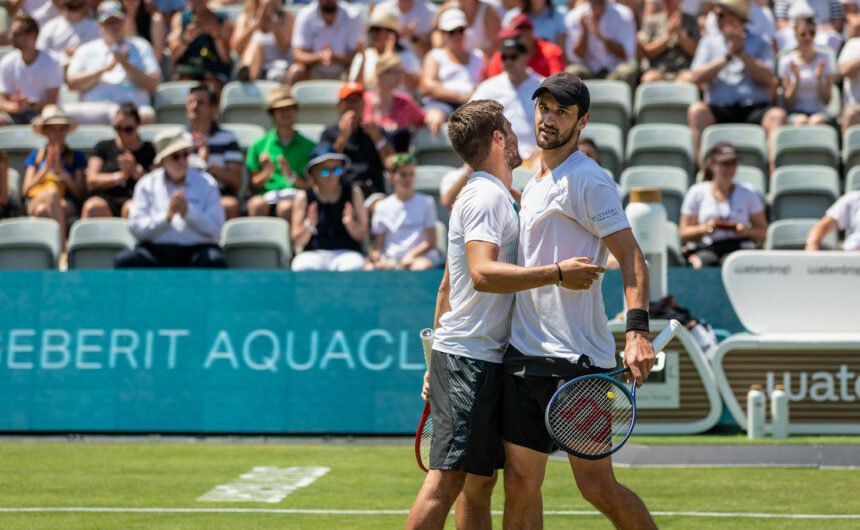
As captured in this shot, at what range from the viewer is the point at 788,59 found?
12820 mm

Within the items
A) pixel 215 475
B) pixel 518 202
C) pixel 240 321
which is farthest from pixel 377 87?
pixel 518 202

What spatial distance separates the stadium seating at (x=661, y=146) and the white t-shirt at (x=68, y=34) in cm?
666

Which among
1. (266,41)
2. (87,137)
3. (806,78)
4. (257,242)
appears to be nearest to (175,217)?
(257,242)

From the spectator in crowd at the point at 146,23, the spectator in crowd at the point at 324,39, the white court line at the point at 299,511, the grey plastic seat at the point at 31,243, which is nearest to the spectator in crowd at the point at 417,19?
the spectator in crowd at the point at 324,39

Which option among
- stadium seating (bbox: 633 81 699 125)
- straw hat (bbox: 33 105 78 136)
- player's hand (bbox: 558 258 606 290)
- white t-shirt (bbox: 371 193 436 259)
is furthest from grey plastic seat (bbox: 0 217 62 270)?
player's hand (bbox: 558 258 606 290)

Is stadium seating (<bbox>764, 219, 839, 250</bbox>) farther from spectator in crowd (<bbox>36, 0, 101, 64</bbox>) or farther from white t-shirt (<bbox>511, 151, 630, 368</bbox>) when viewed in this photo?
spectator in crowd (<bbox>36, 0, 101, 64</bbox>)

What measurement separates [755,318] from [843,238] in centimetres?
285

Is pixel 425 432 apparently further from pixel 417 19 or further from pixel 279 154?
pixel 417 19

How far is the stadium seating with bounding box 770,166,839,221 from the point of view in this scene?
1183 centimetres

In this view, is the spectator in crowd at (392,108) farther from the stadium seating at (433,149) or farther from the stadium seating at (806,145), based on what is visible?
the stadium seating at (806,145)

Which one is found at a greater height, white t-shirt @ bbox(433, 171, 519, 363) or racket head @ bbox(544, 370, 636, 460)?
white t-shirt @ bbox(433, 171, 519, 363)

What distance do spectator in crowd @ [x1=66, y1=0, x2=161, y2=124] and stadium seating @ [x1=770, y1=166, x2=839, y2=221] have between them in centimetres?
670

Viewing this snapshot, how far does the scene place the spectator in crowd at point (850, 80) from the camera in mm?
12657

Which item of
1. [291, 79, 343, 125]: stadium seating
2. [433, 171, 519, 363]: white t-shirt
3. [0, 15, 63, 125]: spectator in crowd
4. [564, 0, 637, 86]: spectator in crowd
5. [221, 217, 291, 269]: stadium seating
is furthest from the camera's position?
[0, 15, 63, 125]: spectator in crowd
